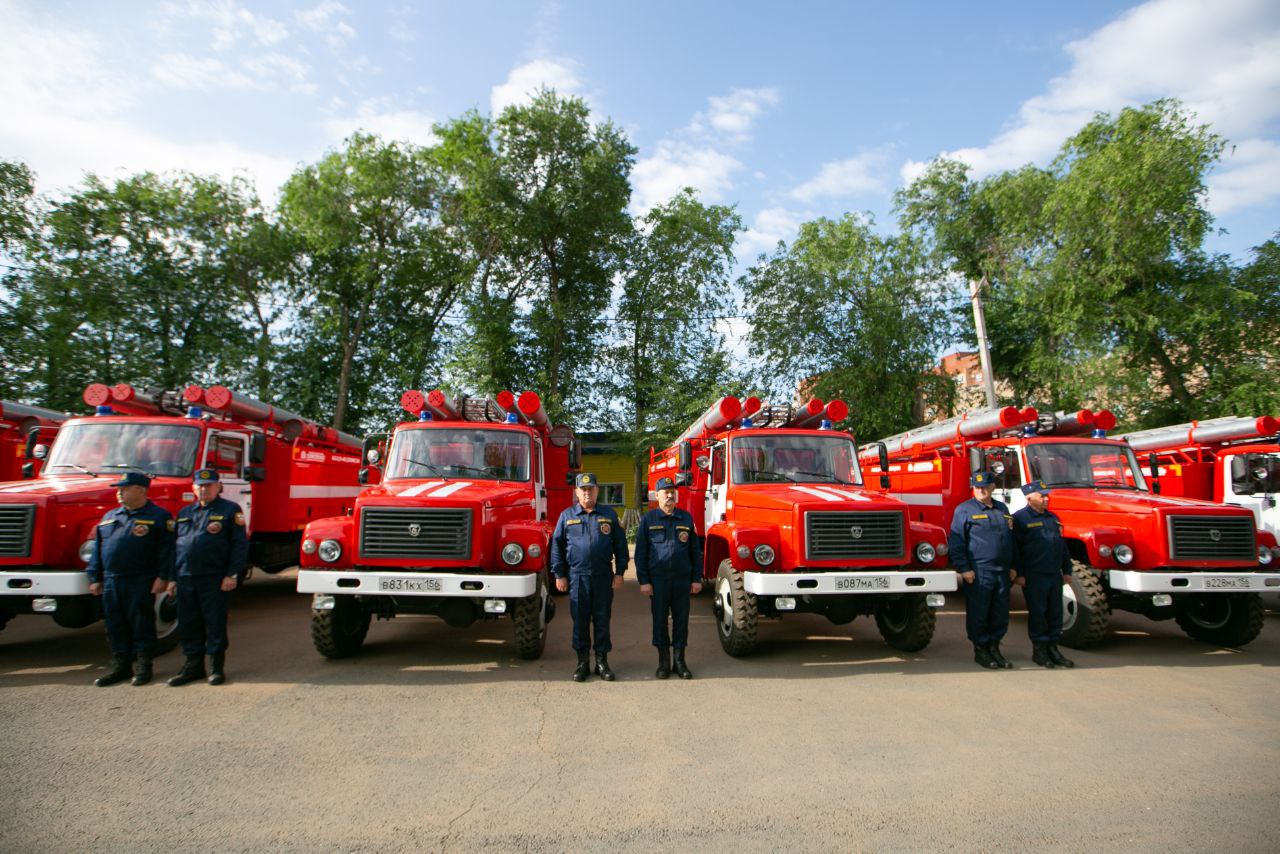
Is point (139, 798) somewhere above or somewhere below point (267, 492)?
below

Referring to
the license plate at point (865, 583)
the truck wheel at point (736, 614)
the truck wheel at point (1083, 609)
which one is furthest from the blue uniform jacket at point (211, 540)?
the truck wheel at point (1083, 609)

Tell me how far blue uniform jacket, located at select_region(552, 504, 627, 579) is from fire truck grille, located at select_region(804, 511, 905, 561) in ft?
5.77

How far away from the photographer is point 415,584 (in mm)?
5969

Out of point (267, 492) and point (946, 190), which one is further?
point (946, 190)

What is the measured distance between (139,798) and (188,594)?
2490mm

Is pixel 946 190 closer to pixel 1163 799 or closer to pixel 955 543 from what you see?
pixel 955 543

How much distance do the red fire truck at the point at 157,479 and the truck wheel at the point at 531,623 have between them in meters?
3.52

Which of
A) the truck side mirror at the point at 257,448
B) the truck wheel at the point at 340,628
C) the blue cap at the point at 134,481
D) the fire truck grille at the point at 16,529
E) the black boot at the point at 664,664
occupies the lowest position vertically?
the black boot at the point at 664,664

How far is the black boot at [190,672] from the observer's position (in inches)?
229

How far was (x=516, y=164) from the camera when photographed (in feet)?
80.9

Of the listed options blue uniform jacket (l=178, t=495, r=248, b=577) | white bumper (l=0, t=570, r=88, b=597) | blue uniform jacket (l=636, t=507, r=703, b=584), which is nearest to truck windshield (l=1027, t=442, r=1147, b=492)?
blue uniform jacket (l=636, t=507, r=703, b=584)

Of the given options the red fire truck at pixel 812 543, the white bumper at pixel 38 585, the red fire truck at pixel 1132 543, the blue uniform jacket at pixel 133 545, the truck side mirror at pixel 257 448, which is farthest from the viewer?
the truck side mirror at pixel 257 448

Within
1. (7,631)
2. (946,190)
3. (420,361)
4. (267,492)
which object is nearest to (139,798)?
(7,631)

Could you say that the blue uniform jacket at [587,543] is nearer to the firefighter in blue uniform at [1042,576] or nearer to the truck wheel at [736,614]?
the truck wheel at [736,614]
